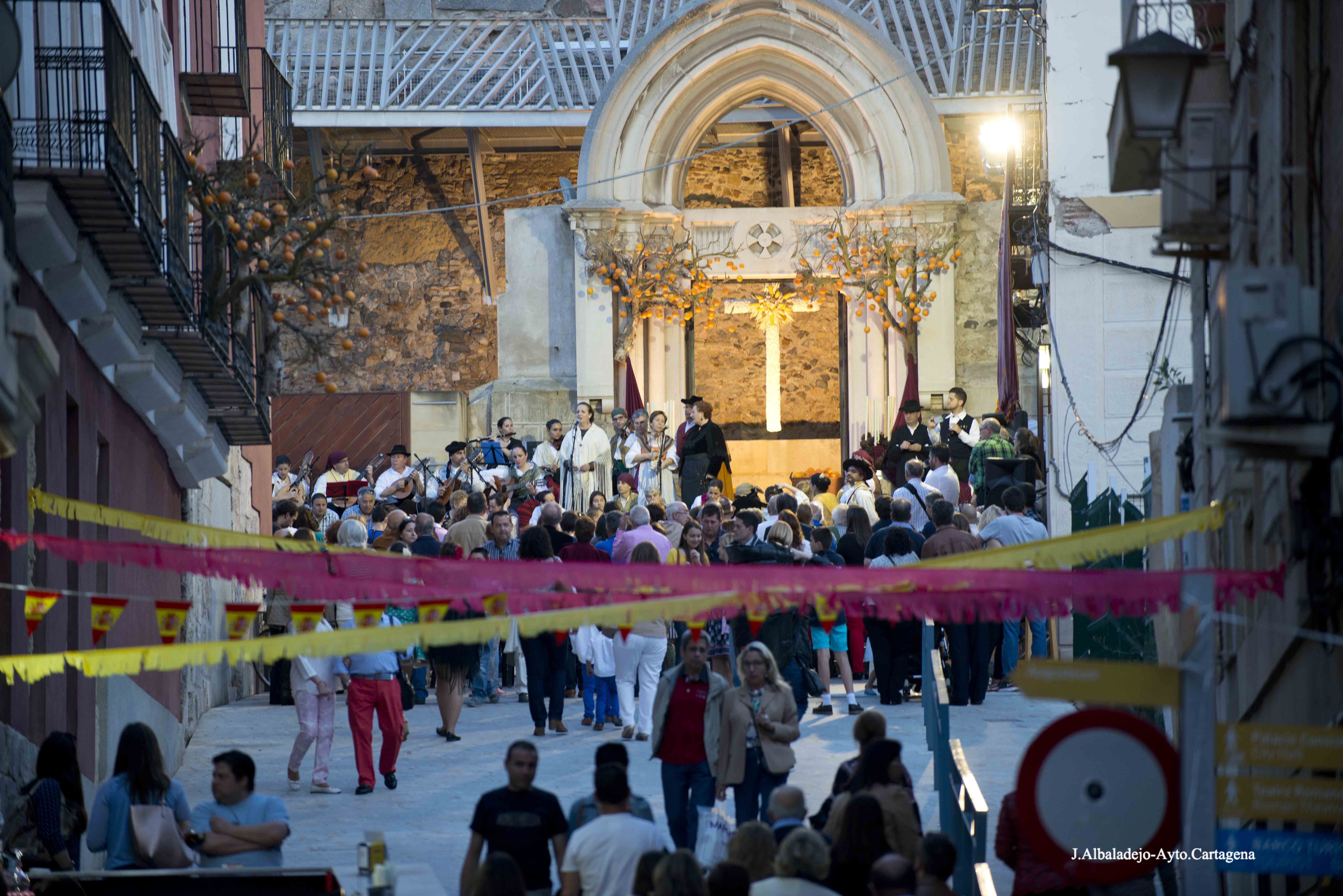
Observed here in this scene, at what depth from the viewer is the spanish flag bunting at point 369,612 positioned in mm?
8102

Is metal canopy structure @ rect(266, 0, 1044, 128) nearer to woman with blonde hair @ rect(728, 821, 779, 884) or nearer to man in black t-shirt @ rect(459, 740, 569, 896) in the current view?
man in black t-shirt @ rect(459, 740, 569, 896)

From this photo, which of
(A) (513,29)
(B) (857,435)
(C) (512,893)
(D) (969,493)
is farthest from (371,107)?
(C) (512,893)

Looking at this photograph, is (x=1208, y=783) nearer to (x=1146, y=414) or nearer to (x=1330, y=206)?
(x=1330, y=206)

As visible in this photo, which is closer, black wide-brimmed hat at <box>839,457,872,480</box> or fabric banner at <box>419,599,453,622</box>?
fabric banner at <box>419,599,453,622</box>

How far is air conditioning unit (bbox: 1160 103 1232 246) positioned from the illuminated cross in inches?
654

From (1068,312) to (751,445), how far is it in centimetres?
1070

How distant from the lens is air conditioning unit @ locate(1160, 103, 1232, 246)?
7.89 meters

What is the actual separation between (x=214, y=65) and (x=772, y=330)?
36.3ft

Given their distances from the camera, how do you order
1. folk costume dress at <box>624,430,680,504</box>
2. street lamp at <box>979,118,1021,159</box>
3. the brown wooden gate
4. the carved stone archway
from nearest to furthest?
folk costume dress at <box>624,430,680,504</box>, street lamp at <box>979,118,1021,159</box>, the carved stone archway, the brown wooden gate

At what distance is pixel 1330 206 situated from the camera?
21.9 feet

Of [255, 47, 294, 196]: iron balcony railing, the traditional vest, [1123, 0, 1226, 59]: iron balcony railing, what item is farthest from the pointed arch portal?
[1123, 0, 1226, 59]: iron balcony railing

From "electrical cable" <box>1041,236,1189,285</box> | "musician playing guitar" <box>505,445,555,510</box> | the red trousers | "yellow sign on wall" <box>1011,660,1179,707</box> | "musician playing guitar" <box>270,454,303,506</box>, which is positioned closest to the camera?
"yellow sign on wall" <box>1011,660,1179,707</box>

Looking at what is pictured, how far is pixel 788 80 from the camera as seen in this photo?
80.9 feet

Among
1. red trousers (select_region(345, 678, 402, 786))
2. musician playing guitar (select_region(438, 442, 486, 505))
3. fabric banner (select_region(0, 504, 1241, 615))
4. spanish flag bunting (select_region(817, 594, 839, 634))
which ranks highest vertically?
musician playing guitar (select_region(438, 442, 486, 505))
